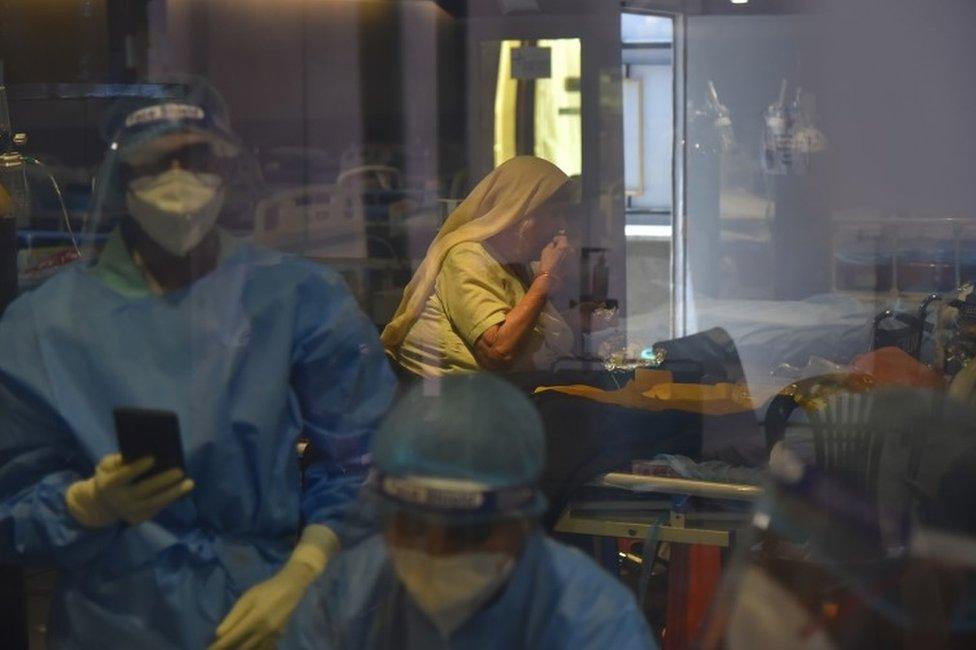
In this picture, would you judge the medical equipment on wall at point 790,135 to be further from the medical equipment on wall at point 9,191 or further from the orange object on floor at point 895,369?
the medical equipment on wall at point 9,191

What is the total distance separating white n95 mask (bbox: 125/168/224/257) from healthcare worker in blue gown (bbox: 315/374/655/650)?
1.49ft

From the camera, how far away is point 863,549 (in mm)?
1738

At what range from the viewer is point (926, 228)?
3041 mm

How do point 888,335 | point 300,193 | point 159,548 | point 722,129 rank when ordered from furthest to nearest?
1. point 722,129
2. point 888,335
3. point 300,193
4. point 159,548

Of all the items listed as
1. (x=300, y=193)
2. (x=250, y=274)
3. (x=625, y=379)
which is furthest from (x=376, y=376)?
(x=625, y=379)

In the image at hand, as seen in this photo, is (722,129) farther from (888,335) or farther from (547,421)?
(547,421)

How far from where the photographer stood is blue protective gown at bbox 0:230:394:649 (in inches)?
75.0

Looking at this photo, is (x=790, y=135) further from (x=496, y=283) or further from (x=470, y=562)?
(x=470, y=562)

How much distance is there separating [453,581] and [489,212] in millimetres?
1143

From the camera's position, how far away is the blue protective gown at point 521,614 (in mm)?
1584

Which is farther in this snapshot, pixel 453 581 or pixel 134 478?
pixel 134 478

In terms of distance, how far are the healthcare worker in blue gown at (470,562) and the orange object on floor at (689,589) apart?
299 mm

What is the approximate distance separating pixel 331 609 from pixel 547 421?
50 cm

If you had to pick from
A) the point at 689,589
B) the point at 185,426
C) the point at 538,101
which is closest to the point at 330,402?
the point at 185,426
